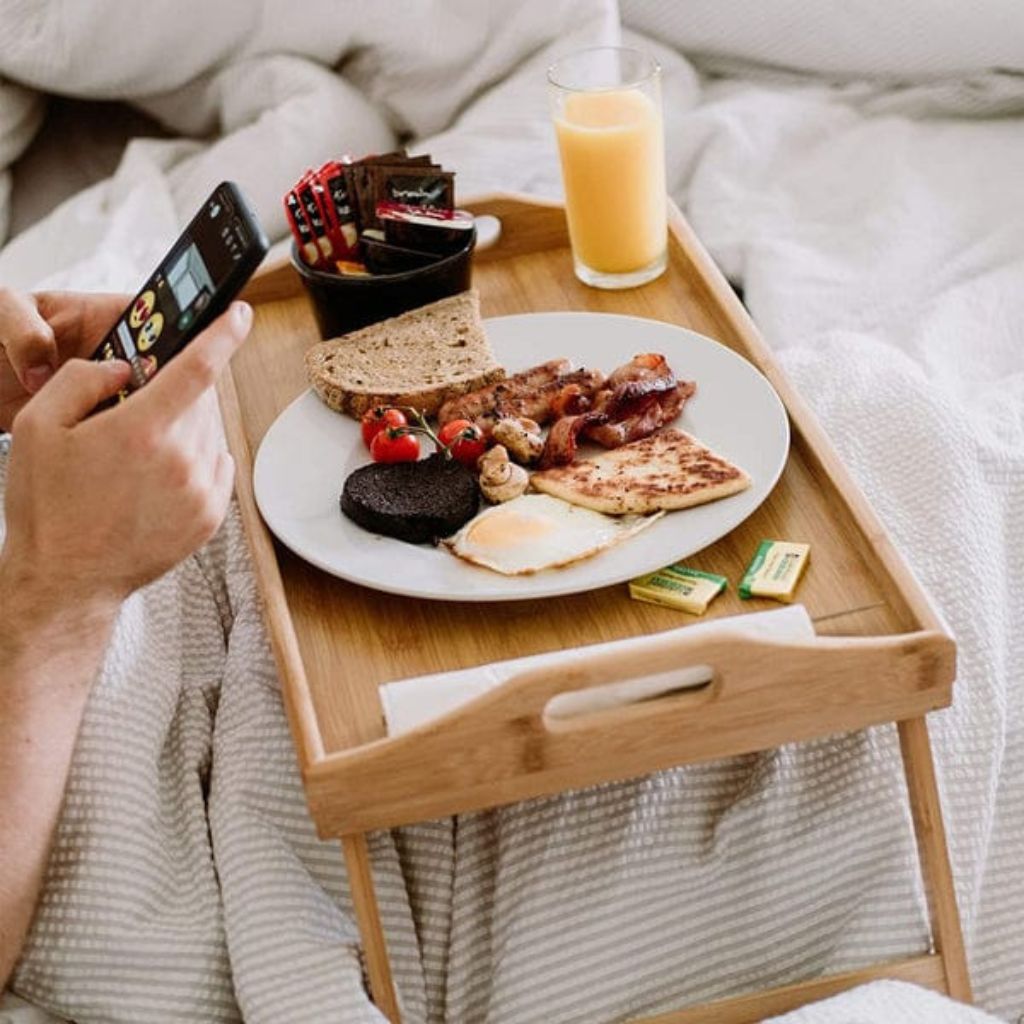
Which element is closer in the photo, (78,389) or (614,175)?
(78,389)

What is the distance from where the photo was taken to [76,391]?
1089 mm

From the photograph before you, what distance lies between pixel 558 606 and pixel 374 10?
1136 millimetres

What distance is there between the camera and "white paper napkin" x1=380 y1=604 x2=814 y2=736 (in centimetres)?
102

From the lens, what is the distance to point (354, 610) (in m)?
1.15

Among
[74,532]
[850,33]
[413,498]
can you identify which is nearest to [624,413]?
[413,498]

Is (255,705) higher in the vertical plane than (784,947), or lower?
higher

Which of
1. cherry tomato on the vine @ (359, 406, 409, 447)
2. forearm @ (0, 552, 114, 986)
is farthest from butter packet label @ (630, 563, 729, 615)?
forearm @ (0, 552, 114, 986)

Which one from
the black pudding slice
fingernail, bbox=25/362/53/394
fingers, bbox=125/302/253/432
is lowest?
the black pudding slice

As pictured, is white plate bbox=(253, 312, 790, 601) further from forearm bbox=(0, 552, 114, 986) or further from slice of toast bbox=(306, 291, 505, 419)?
forearm bbox=(0, 552, 114, 986)

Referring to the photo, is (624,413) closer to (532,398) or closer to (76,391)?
(532,398)

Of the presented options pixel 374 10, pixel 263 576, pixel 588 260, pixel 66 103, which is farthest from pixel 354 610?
pixel 66 103

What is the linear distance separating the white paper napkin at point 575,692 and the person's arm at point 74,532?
0.59ft

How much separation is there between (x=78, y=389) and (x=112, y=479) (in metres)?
0.07

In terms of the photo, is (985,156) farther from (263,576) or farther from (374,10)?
(263,576)
